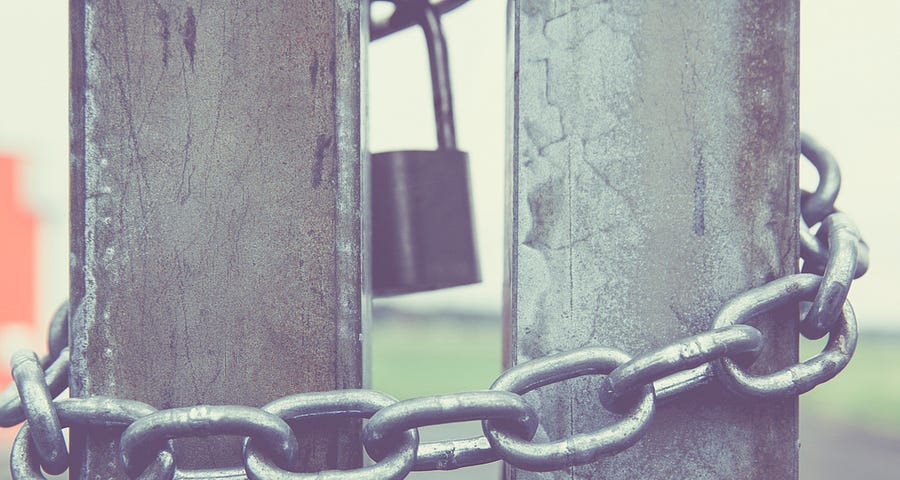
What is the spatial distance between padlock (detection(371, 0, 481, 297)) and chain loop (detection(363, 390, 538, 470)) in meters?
0.30

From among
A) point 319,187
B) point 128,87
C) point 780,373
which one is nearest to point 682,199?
point 780,373

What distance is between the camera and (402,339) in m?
20.5

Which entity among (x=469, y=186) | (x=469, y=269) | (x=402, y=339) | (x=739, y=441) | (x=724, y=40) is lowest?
(x=402, y=339)

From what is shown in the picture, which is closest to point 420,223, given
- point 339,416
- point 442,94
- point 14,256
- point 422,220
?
point 422,220

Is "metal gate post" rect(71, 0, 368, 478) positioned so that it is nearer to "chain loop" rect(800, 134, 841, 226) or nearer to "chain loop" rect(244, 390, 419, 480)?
"chain loop" rect(244, 390, 419, 480)

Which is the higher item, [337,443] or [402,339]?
[337,443]

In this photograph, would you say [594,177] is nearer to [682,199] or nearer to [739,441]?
[682,199]

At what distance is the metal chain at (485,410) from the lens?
0.57 metres

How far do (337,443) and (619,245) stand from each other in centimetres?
28

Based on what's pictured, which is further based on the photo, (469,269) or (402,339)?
(402,339)

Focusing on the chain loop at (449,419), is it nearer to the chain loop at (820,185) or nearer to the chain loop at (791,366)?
the chain loop at (791,366)

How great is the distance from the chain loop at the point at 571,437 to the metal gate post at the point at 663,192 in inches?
2.0

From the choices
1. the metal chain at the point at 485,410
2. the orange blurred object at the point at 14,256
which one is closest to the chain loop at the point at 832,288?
the metal chain at the point at 485,410

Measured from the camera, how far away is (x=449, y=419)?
565mm
